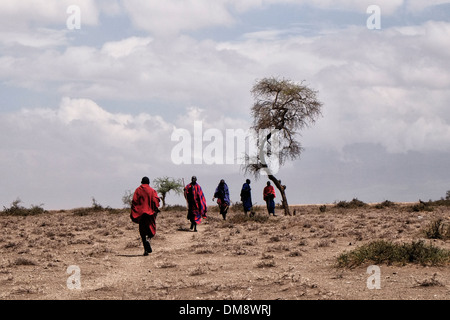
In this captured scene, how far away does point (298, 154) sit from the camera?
40.6 metres

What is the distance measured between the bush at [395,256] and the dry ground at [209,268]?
0.23 meters

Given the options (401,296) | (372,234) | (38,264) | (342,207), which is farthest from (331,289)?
(342,207)

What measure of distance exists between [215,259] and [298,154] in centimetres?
2542

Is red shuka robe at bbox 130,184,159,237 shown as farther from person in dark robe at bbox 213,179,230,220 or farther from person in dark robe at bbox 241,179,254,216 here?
person in dark robe at bbox 241,179,254,216

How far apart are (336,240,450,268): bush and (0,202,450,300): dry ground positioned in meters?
0.23

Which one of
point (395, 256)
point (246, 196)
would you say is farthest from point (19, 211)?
point (395, 256)

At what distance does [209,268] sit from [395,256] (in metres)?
4.32

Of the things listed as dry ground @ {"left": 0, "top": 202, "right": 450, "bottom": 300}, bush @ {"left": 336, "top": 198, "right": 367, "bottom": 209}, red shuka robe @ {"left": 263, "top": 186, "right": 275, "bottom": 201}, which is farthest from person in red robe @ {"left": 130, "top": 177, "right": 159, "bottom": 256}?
bush @ {"left": 336, "top": 198, "right": 367, "bottom": 209}

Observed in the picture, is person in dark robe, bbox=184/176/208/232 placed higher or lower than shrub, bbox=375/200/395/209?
higher

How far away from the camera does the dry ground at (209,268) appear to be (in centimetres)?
1068

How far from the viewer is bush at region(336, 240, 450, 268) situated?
12805 mm

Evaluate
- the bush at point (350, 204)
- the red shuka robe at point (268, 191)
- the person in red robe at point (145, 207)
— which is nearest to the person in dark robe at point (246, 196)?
the red shuka robe at point (268, 191)

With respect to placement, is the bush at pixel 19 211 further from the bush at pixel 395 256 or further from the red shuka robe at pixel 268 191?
the bush at pixel 395 256

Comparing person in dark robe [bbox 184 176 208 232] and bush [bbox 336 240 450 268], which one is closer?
bush [bbox 336 240 450 268]
